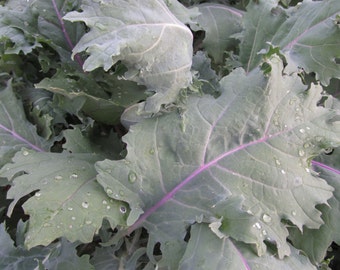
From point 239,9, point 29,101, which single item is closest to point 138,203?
point 29,101

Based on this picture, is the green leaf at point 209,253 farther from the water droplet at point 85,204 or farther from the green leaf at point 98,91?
the green leaf at point 98,91

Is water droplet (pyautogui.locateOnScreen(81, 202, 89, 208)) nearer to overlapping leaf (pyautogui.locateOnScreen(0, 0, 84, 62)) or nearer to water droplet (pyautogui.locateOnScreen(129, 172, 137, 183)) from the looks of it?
water droplet (pyautogui.locateOnScreen(129, 172, 137, 183))

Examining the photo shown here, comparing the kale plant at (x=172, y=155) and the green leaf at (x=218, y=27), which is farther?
the green leaf at (x=218, y=27)

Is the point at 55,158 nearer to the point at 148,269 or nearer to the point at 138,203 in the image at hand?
the point at 138,203

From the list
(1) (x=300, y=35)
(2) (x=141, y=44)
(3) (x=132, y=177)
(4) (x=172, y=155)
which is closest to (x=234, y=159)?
(4) (x=172, y=155)

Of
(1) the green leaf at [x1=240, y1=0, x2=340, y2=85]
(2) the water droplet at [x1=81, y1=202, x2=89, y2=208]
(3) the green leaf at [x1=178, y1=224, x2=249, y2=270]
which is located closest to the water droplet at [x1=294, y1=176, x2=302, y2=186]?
(3) the green leaf at [x1=178, y1=224, x2=249, y2=270]

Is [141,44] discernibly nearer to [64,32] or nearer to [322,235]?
[64,32]

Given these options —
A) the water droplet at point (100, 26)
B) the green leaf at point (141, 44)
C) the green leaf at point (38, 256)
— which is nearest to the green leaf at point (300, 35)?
the green leaf at point (141, 44)
